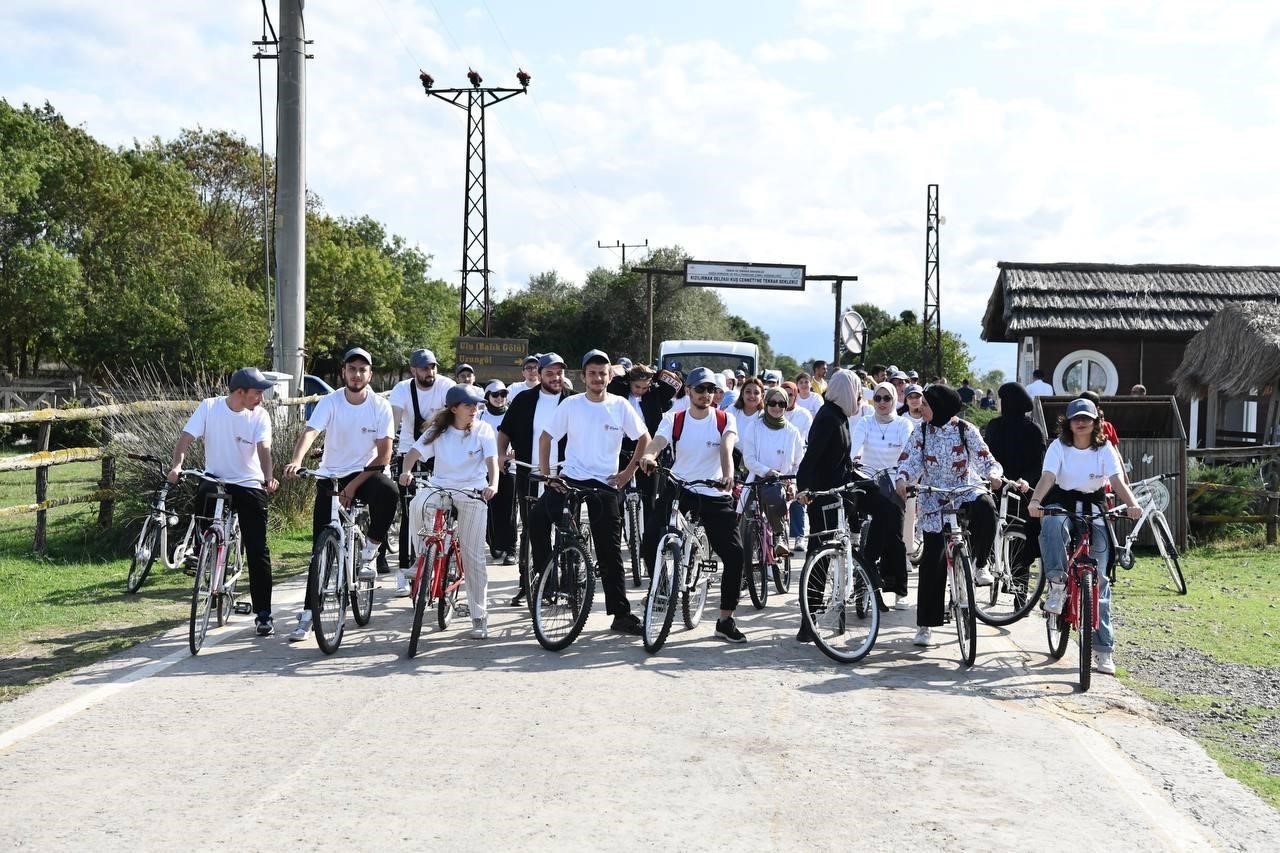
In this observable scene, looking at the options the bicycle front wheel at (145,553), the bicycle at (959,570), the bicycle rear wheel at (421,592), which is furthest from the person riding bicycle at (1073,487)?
the bicycle front wheel at (145,553)

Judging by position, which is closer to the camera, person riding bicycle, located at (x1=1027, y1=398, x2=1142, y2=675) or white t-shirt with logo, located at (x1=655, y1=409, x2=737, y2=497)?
person riding bicycle, located at (x1=1027, y1=398, x2=1142, y2=675)

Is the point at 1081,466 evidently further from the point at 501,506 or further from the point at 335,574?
the point at 501,506

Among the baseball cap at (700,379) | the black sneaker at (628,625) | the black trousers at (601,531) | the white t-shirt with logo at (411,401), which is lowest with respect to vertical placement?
the black sneaker at (628,625)

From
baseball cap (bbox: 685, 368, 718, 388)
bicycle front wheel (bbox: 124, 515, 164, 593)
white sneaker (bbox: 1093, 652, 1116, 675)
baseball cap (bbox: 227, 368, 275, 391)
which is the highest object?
baseball cap (bbox: 685, 368, 718, 388)

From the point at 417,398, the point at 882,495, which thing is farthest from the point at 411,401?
the point at 882,495

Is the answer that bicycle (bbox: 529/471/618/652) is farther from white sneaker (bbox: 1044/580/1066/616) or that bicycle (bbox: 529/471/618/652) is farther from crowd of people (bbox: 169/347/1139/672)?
white sneaker (bbox: 1044/580/1066/616)

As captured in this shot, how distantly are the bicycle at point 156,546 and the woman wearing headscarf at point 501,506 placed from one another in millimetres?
2670

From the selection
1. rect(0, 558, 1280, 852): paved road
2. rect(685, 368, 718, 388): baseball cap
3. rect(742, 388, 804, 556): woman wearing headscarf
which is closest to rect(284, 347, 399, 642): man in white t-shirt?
rect(0, 558, 1280, 852): paved road

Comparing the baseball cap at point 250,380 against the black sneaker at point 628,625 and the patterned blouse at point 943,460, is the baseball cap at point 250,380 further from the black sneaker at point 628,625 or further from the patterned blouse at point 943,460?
the patterned blouse at point 943,460

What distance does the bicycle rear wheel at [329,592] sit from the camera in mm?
8625

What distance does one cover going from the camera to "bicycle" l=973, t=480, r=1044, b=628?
34.8ft

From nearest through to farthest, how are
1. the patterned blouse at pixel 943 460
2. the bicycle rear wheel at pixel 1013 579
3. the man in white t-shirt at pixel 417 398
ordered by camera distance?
the patterned blouse at pixel 943 460 → the bicycle rear wheel at pixel 1013 579 → the man in white t-shirt at pixel 417 398

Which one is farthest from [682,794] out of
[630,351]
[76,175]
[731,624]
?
[630,351]

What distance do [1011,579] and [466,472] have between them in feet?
15.3
